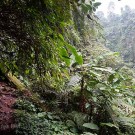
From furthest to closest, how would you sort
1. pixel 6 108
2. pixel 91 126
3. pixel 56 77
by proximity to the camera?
pixel 6 108
pixel 91 126
pixel 56 77

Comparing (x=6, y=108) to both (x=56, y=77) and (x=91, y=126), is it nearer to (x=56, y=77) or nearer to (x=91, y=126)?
(x=91, y=126)

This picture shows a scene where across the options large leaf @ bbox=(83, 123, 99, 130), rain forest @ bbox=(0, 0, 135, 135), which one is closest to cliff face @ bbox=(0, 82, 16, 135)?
rain forest @ bbox=(0, 0, 135, 135)

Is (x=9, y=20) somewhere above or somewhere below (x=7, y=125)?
above

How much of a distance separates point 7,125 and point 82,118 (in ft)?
3.23

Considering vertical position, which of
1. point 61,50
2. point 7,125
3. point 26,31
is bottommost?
point 7,125

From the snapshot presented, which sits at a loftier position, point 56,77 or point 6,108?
point 56,77

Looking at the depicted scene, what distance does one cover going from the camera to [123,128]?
10.6 feet

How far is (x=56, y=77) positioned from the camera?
84.4 inches

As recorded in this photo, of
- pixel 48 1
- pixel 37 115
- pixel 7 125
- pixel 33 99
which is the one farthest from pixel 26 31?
pixel 33 99

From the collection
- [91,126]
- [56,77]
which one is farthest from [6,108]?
[56,77]

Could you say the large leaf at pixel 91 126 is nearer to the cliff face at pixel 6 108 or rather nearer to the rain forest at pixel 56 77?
the rain forest at pixel 56 77

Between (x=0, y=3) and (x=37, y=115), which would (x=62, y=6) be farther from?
(x=37, y=115)

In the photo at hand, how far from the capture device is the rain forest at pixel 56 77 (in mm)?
1715

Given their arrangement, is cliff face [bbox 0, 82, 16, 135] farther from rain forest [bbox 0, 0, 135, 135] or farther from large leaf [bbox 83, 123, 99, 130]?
large leaf [bbox 83, 123, 99, 130]
